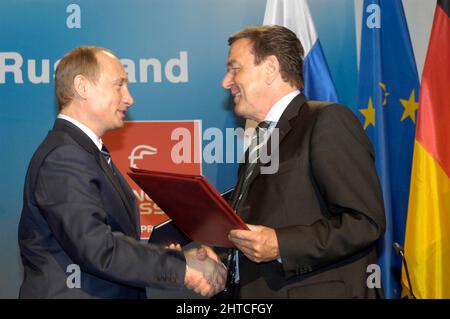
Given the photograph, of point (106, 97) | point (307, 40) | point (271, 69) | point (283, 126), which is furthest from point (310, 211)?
point (307, 40)

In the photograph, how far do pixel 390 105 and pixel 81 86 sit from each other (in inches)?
88.7

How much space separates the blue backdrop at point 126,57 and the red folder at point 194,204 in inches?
69.3

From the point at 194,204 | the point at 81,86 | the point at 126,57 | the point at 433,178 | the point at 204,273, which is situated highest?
the point at 126,57

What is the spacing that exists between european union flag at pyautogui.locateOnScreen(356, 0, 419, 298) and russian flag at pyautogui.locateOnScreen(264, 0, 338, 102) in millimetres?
235

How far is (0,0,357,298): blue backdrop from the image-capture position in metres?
4.47

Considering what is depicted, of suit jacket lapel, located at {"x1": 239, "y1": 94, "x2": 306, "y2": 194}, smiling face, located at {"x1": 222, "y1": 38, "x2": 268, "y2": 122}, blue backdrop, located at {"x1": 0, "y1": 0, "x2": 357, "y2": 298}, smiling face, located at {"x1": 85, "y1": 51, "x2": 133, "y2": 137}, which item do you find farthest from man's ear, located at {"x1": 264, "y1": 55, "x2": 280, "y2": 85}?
blue backdrop, located at {"x1": 0, "y1": 0, "x2": 357, "y2": 298}

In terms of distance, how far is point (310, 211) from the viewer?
8.59 ft

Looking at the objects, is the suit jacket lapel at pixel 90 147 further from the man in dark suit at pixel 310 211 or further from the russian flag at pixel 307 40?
the russian flag at pixel 307 40

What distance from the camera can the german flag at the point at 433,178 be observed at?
398 centimetres

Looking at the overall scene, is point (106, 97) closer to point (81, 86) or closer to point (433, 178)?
point (81, 86)

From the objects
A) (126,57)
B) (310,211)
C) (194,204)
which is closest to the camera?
(194,204)

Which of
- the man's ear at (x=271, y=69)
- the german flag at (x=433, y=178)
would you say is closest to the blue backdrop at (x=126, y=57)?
the german flag at (x=433, y=178)

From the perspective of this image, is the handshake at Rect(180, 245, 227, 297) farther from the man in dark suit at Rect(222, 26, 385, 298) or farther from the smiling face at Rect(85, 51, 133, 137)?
the smiling face at Rect(85, 51, 133, 137)
